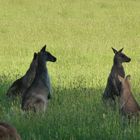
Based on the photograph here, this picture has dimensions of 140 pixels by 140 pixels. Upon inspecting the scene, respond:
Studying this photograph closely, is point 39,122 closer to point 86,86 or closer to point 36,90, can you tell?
point 36,90

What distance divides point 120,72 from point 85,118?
3.38m

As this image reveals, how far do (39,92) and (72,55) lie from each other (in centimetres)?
1028

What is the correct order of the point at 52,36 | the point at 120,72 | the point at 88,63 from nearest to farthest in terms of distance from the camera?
the point at 120,72 < the point at 88,63 < the point at 52,36

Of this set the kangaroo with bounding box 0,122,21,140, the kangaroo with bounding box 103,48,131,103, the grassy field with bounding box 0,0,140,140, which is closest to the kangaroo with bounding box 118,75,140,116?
the grassy field with bounding box 0,0,140,140

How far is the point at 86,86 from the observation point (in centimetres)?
1338

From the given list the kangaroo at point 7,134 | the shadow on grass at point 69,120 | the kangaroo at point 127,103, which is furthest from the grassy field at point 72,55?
the kangaroo at point 7,134

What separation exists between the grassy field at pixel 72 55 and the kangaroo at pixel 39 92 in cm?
20

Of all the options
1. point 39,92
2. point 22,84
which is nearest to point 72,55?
point 22,84

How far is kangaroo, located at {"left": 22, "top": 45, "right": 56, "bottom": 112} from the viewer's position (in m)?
10.0

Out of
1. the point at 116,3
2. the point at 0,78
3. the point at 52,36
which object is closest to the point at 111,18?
the point at 116,3

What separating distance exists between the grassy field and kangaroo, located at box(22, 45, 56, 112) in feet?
0.65

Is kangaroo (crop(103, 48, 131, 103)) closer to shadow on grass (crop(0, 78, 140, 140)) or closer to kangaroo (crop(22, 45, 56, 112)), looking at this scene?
shadow on grass (crop(0, 78, 140, 140))

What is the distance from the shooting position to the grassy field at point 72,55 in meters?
8.73

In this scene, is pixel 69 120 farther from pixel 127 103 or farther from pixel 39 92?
pixel 39 92
